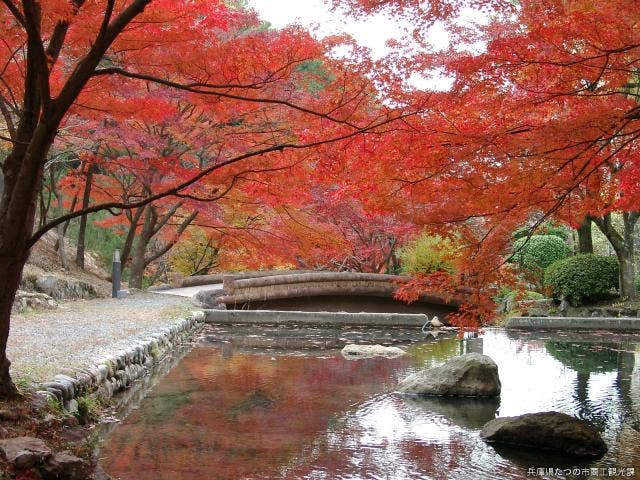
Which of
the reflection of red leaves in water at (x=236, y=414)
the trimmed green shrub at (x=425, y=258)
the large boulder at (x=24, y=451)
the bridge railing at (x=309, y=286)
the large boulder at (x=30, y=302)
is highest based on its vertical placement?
the trimmed green shrub at (x=425, y=258)

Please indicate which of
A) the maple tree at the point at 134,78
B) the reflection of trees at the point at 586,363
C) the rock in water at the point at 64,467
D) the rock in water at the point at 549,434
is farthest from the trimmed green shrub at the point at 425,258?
the rock in water at the point at 64,467

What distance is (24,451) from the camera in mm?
3652

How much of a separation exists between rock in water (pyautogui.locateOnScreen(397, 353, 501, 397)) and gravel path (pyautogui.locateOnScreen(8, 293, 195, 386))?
366 centimetres

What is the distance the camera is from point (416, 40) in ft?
20.9

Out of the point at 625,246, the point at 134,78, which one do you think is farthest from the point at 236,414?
the point at 625,246

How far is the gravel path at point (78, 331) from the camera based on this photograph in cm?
607

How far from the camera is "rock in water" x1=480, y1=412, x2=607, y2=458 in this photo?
5500mm

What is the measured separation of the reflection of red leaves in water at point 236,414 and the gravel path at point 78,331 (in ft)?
2.66

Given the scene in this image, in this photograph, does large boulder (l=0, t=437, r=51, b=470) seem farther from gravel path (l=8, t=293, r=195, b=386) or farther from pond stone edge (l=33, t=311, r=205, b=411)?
gravel path (l=8, t=293, r=195, b=386)

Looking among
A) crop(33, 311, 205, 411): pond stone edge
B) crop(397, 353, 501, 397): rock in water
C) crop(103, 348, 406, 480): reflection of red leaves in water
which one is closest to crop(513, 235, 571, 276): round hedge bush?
crop(103, 348, 406, 480): reflection of red leaves in water

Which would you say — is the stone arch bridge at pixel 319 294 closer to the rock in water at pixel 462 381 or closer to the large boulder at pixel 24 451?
the rock in water at pixel 462 381

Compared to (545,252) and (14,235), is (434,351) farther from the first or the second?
(545,252)

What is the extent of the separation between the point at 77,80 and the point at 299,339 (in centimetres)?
847

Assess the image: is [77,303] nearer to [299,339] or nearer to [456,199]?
[299,339]
